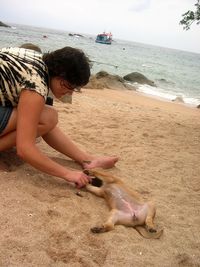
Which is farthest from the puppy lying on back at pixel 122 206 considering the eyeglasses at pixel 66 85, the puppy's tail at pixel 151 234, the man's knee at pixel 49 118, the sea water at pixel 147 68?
the sea water at pixel 147 68

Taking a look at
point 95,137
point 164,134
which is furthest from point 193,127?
point 95,137

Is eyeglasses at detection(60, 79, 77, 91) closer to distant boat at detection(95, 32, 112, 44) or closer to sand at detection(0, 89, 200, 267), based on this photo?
sand at detection(0, 89, 200, 267)

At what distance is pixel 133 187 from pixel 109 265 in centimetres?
141

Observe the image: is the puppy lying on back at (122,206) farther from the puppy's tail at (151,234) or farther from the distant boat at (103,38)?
the distant boat at (103,38)

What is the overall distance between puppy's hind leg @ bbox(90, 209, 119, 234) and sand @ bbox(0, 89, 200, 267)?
42mm

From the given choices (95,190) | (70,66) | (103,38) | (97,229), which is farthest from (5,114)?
(103,38)

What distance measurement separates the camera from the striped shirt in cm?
315

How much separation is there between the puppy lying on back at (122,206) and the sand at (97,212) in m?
0.06

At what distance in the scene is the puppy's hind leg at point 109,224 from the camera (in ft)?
9.59

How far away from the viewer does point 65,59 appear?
3.20 metres

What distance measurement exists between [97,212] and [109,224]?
29 cm

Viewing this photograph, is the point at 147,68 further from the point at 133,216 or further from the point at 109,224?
the point at 109,224

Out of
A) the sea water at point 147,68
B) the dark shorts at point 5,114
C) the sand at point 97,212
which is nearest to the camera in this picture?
the sand at point 97,212

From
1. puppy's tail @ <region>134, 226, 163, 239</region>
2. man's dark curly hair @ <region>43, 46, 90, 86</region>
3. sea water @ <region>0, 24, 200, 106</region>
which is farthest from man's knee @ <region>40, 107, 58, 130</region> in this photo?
sea water @ <region>0, 24, 200, 106</region>
